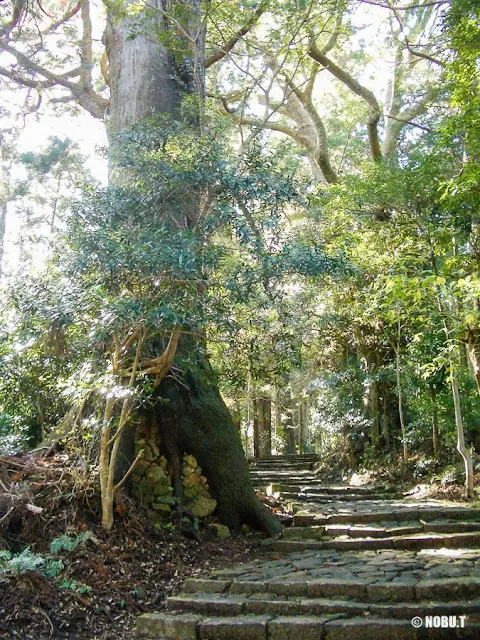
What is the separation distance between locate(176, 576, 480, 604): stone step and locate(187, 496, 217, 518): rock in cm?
157

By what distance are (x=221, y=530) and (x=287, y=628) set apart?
2.58m

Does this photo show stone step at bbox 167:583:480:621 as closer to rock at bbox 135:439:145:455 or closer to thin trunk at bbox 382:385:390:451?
rock at bbox 135:439:145:455

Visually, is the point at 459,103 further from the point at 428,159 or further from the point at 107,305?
the point at 107,305

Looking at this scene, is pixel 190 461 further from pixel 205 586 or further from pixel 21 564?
pixel 21 564

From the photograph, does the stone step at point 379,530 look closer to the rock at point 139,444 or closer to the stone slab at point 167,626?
the rock at point 139,444

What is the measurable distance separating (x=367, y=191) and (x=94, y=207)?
4767 millimetres

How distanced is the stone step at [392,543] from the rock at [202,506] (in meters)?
0.85

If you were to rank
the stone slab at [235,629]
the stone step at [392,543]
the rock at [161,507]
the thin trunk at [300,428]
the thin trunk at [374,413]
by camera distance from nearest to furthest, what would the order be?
the stone slab at [235,629] → the stone step at [392,543] → the rock at [161,507] → the thin trunk at [374,413] → the thin trunk at [300,428]

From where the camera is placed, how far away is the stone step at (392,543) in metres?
5.84

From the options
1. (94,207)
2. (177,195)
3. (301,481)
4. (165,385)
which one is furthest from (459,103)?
(301,481)

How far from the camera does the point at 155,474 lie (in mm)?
6340

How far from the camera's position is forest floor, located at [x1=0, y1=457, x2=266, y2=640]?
4004mm

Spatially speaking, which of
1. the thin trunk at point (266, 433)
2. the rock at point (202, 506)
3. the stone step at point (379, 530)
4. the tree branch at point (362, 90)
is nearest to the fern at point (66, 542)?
the rock at point (202, 506)

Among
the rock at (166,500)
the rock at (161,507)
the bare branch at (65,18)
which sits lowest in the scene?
the rock at (161,507)
